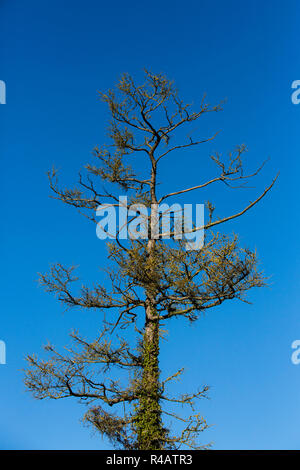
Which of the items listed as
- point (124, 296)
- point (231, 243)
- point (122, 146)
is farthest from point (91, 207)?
point (231, 243)

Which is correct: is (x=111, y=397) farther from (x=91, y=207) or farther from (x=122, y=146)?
(x=122, y=146)

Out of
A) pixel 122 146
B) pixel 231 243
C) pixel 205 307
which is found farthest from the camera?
pixel 122 146

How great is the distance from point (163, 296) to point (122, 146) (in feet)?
15.0

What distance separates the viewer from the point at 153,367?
10000 mm

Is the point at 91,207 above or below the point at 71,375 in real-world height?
Answer: above

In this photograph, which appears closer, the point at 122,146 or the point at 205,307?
the point at 205,307

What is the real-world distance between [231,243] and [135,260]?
2.22 meters

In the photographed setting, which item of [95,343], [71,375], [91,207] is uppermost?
[91,207]
